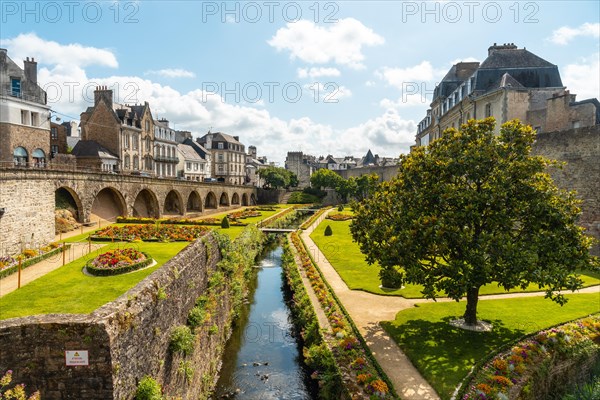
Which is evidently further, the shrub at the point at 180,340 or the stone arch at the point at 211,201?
the stone arch at the point at 211,201

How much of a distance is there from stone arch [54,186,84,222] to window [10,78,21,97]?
425 inches

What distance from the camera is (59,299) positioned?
13977 millimetres

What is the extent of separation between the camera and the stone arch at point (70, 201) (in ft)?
101

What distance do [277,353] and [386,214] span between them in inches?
295

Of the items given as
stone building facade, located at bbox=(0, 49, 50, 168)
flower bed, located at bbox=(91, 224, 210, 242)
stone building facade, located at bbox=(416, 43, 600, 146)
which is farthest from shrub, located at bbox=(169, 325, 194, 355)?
stone building facade, located at bbox=(0, 49, 50, 168)

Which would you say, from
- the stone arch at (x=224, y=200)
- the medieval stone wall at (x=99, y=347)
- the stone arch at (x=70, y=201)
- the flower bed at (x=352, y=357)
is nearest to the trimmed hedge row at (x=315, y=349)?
the flower bed at (x=352, y=357)

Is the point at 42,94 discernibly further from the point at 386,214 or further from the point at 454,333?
the point at 454,333

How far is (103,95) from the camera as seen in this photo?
159 ft

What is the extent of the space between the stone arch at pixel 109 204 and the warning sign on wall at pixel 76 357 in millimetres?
31777

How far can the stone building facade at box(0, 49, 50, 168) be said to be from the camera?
33.2 metres

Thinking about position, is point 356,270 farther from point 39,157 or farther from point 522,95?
point 39,157

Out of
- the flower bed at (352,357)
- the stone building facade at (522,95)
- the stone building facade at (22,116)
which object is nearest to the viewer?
the flower bed at (352,357)

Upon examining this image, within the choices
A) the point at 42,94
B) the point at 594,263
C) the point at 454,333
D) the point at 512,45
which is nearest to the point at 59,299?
the point at 454,333

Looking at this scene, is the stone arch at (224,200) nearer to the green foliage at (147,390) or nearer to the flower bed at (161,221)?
the flower bed at (161,221)
